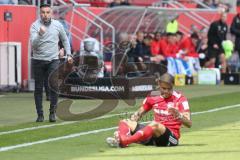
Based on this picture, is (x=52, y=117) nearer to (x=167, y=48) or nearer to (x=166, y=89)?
(x=166, y=89)

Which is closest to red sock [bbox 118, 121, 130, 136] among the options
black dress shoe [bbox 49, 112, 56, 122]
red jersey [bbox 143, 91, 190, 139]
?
red jersey [bbox 143, 91, 190, 139]

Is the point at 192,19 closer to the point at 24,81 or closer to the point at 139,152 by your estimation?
the point at 24,81

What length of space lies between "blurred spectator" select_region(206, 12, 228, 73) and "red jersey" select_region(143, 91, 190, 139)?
18358 mm

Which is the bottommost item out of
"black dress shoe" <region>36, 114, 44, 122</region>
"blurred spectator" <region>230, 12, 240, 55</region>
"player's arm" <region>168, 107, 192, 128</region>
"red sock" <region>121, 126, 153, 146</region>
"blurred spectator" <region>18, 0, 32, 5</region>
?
"black dress shoe" <region>36, 114, 44, 122</region>

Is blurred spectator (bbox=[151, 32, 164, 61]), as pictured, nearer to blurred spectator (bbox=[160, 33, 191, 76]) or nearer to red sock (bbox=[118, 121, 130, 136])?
blurred spectator (bbox=[160, 33, 191, 76])

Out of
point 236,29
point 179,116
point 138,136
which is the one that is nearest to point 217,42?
point 236,29

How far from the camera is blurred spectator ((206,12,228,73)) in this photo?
3101 cm

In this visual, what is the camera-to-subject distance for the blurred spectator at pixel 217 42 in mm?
31014

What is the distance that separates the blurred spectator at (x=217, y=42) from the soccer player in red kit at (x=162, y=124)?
18425 mm

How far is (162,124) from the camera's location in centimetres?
1255

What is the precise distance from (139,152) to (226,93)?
1265 centimetres

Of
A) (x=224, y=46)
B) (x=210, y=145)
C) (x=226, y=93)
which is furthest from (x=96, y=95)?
(x=224, y=46)

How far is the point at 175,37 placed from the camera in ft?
99.1

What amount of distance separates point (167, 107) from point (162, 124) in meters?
0.25
